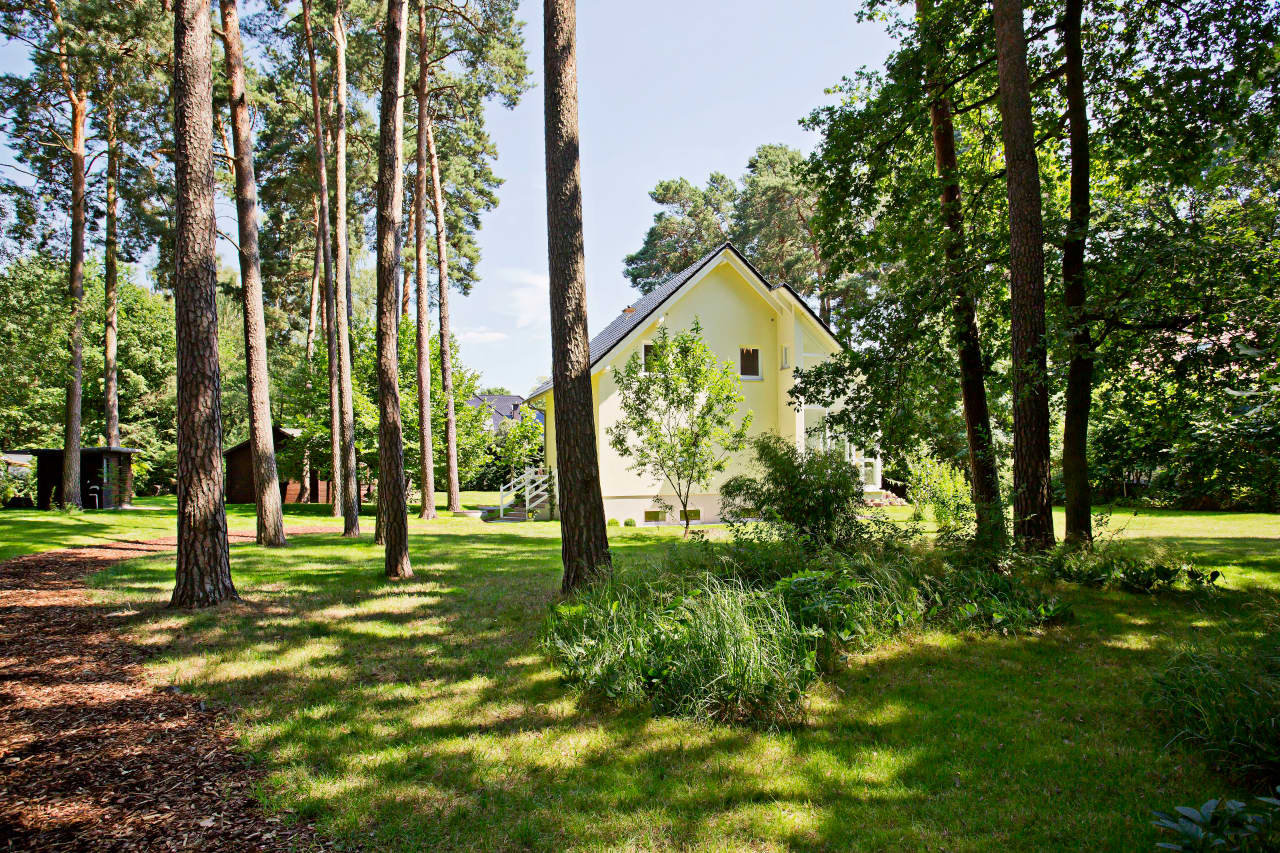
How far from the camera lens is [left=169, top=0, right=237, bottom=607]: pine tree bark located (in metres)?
6.81

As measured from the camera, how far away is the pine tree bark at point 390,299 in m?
8.71

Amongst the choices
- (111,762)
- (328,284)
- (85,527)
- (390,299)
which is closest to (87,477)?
(85,527)

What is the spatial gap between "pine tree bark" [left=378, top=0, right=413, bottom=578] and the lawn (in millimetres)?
2015

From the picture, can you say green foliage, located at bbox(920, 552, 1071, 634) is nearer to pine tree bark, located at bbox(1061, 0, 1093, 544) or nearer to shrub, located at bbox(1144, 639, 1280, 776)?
shrub, located at bbox(1144, 639, 1280, 776)

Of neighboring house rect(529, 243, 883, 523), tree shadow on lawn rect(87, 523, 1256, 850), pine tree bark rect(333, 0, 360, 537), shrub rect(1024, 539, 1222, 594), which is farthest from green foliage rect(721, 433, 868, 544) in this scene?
pine tree bark rect(333, 0, 360, 537)

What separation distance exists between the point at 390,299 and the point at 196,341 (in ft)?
8.74

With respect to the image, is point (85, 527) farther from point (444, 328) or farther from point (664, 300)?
point (664, 300)

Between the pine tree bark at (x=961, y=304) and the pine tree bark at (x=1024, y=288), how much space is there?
1.01 metres

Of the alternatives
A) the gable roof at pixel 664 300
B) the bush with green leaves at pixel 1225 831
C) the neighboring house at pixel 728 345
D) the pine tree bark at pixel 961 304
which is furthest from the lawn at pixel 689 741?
the gable roof at pixel 664 300

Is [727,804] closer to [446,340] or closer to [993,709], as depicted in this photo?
[993,709]

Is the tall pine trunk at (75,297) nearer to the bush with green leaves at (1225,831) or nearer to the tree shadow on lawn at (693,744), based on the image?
the tree shadow on lawn at (693,744)

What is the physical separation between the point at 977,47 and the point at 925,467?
388 inches

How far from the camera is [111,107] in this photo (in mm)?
19391

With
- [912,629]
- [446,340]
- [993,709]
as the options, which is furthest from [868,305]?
[446,340]
